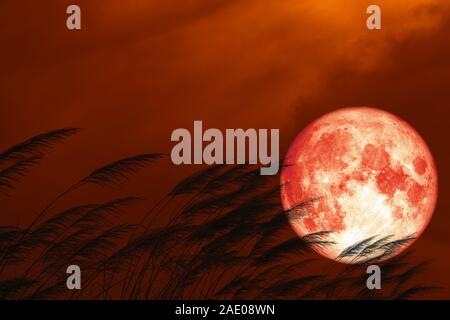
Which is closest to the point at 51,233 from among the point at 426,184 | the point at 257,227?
the point at 257,227

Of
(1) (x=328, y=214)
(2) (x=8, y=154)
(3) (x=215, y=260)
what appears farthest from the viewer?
(1) (x=328, y=214)

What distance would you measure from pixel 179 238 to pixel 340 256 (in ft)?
4.64

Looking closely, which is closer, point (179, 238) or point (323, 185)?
point (179, 238)

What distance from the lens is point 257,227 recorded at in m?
5.61

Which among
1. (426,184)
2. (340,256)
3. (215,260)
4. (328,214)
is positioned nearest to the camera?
(215,260)

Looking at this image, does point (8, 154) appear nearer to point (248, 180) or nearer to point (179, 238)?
point (179, 238)

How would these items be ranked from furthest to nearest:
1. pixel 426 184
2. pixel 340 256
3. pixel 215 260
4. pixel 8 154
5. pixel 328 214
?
pixel 426 184 → pixel 328 214 → pixel 340 256 → pixel 215 260 → pixel 8 154

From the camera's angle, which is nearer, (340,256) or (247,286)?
(247,286)
